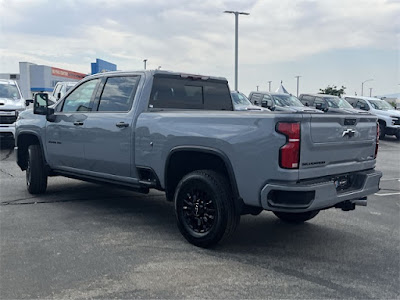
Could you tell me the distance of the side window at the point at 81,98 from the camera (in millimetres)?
6047

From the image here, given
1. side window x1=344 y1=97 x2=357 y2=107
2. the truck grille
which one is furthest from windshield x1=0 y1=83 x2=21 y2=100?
side window x1=344 y1=97 x2=357 y2=107

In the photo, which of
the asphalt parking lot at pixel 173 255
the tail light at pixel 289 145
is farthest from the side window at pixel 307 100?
the tail light at pixel 289 145

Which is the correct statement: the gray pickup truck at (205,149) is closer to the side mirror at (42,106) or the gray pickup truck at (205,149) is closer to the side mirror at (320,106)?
the side mirror at (42,106)

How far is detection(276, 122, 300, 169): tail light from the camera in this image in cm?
385

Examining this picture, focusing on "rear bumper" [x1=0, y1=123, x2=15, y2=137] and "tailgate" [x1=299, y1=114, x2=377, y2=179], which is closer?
"tailgate" [x1=299, y1=114, x2=377, y2=179]

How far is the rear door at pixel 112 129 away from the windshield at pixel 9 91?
28.9 ft

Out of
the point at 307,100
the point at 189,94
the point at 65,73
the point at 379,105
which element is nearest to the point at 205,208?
the point at 189,94

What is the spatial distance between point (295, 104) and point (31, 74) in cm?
3727

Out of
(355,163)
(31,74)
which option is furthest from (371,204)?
(31,74)

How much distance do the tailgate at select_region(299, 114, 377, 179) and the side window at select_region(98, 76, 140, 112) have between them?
2.40m

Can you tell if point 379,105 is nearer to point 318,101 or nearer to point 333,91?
point 318,101

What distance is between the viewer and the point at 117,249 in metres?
4.48

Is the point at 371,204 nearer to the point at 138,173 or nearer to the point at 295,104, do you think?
the point at 138,173

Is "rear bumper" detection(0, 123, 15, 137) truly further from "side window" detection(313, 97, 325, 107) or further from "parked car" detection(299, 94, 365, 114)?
"side window" detection(313, 97, 325, 107)
